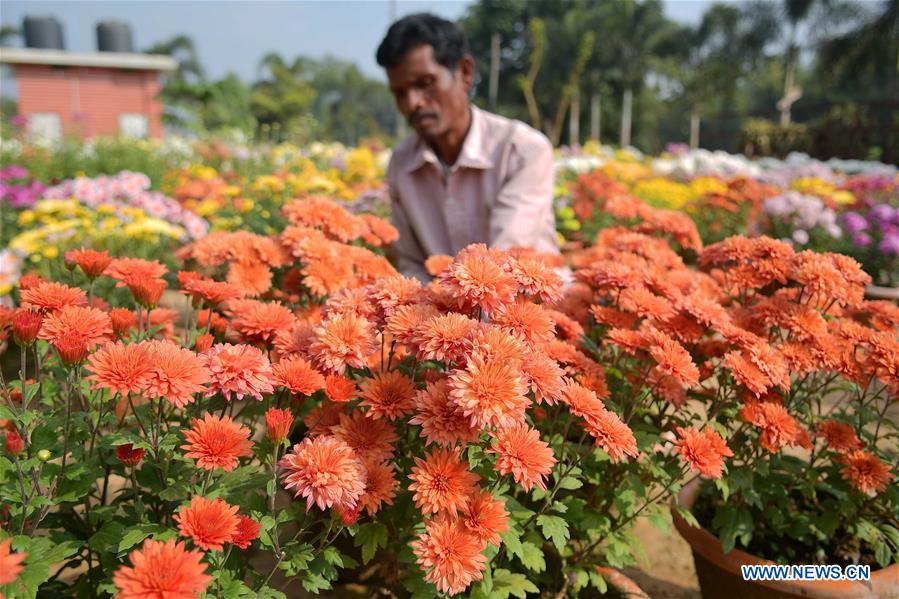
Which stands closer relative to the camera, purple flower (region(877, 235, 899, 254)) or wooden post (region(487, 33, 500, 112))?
purple flower (region(877, 235, 899, 254))

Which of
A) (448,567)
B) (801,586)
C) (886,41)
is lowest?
(801,586)

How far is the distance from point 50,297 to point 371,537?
2.64ft

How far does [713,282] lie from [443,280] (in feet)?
3.84

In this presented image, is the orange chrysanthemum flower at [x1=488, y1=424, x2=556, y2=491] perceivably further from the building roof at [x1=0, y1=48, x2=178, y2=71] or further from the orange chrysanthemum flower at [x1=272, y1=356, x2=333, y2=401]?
the building roof at [x1=0, y1=48, x2=178, y2=71]

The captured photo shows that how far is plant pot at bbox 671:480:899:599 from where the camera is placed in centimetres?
145

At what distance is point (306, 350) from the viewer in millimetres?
1195

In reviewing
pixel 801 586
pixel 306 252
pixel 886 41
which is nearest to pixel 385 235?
pixel 306 252

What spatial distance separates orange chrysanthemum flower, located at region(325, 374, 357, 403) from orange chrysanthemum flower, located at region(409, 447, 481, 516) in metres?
0.20

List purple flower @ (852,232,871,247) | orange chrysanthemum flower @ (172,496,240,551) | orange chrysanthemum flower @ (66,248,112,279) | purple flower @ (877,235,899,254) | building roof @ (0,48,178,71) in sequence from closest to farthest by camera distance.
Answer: orange chrysanthemum flower @ (172,496,240,551), orange chrysanthemum flower @ (66,248,112,279), purple flower @ (877,235,899,254), purple flower @ (852,232,871,247), building roof @ (0,48,178,71)

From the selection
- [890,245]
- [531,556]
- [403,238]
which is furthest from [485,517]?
[890,245]

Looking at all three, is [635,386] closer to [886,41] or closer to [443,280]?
[443,280]

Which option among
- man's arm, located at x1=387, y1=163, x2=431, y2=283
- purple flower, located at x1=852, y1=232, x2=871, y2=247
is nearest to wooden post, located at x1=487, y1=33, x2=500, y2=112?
purple flower, located at x1=852, y1=232, x2=871, y2=247

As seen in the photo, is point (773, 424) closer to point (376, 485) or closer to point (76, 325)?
point (376, 485)

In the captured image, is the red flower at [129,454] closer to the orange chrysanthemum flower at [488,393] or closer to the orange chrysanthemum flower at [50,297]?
the orange chrysanthemum flower at [50,297]
